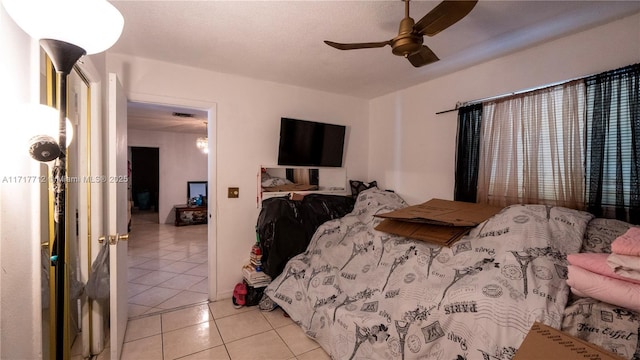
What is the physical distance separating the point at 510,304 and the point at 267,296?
1.97 metres

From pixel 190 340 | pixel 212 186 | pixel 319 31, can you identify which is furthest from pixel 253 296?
pixel 319 31

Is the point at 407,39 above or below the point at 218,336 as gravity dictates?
above

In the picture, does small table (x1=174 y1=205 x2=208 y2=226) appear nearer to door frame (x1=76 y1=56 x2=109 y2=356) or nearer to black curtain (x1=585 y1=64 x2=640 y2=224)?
door frame (x1=76 y1=56 x2=109 y2=356)

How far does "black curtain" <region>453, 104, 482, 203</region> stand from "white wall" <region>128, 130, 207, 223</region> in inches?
238

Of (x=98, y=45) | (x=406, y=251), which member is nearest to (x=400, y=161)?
(x=406, y=251)

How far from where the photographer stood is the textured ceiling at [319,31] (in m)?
1.60

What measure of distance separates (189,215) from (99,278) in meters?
4.76

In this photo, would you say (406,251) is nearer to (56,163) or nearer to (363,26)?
(363,26)

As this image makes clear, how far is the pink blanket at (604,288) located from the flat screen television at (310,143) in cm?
244

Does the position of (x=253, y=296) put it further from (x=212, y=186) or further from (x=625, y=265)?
(x=625, y=265)

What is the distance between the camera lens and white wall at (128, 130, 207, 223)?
6.29 m

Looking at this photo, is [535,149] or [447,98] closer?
[535,149]

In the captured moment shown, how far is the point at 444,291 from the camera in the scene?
4.78 ft

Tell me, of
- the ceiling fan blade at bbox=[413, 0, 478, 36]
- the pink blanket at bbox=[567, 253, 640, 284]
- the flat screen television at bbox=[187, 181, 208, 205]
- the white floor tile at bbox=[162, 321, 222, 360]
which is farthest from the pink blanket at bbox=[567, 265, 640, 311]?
the flat screen television at bbox=[187, 181, 208, 205]
